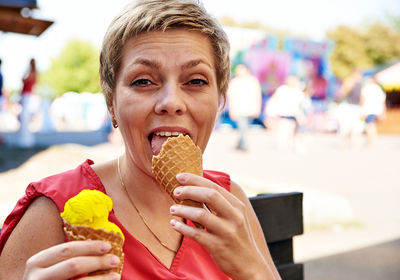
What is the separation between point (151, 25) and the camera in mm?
1592

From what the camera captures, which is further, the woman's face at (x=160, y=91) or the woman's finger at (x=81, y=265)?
the woman's face at (x=160, y=91)

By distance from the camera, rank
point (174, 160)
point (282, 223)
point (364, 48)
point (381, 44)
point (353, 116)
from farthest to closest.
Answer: point (364, 48)
point (381, 44)
point (353, 116)
point (282, 223)
point (174, 160)

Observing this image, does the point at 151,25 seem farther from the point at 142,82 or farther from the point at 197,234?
the point at 197,234

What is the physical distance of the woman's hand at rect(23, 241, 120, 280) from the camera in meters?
1.05

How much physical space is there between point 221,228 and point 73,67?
68.1 m

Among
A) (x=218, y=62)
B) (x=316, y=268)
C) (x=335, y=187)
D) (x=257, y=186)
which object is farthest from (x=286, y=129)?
(x=218, y=62)

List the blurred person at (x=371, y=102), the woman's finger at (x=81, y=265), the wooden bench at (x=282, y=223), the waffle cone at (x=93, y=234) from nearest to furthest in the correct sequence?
the woman's finger at (x=81, y=265) < the waffle cone at (x=93, y=234) < the wooden bench at (x=282, y=223) < the blurred person at (x=371, y=102)

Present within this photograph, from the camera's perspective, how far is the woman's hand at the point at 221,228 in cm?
122

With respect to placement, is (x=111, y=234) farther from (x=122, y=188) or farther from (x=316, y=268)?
(x=316, y=268)

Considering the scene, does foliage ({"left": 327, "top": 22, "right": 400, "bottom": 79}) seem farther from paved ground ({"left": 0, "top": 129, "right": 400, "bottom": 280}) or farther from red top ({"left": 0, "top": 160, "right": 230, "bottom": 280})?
red top ({"left": 0, "top": 160, "right": 230, "bottom": 280})

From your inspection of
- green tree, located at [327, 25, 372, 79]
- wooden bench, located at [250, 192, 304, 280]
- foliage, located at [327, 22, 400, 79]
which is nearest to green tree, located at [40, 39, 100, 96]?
green tree, located at [327, 25, 372, 79]

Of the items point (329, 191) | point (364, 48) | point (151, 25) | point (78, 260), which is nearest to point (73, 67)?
point (364, 48)

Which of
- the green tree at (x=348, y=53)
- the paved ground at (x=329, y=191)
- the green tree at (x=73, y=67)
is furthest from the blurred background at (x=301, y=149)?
the green tree at (x=73, y=67)

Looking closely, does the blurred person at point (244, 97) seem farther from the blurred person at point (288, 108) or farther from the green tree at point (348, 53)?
the green tree at point (348, 53)
